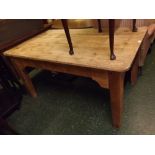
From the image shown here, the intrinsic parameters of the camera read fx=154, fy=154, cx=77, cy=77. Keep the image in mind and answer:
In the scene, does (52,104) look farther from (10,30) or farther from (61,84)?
(10,30)

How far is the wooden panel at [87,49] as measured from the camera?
36.2 inches

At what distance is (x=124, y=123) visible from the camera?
4.08 ft

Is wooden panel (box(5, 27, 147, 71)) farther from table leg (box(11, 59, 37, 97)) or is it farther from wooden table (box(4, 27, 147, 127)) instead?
table leg (box(11, 59, 37, 97))

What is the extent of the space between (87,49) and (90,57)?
5.1 inches

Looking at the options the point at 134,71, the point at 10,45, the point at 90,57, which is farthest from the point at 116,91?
the point at 10,45

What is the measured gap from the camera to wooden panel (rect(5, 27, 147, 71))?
919mm

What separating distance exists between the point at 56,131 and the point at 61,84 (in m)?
0.66

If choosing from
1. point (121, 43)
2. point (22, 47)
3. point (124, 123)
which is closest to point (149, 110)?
point (124, 123)

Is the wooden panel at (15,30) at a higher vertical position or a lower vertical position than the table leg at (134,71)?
higher

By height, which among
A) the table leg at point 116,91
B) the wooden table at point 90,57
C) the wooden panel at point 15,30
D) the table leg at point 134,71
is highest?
the wooden panel at point 15,30

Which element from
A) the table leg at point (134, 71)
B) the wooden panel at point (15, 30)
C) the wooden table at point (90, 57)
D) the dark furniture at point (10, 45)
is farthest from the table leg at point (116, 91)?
the wooden panel at point (15, 30)

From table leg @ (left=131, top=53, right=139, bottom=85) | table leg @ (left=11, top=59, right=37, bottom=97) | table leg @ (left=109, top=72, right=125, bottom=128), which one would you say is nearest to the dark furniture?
table leg @ (left=11, top=59, right=37, bottom=97)

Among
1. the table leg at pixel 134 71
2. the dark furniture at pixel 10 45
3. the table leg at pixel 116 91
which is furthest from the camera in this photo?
the table leg at pixel 134 71

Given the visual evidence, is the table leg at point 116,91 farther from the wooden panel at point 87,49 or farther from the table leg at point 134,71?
the table leg at point 134,71
